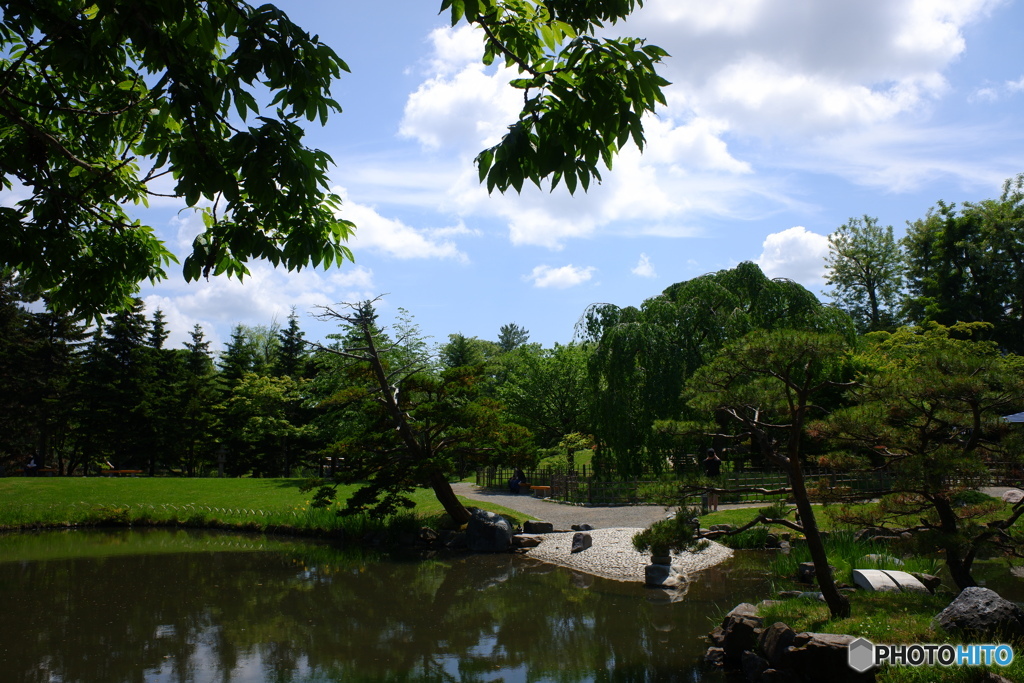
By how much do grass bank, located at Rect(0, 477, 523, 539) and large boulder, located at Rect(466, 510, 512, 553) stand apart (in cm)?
129

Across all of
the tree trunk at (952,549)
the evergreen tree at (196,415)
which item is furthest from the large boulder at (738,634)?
the evergreen tree at (196,415)

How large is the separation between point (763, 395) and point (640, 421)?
11.5 metres

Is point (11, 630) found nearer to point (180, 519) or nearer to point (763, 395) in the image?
point (763, 395)

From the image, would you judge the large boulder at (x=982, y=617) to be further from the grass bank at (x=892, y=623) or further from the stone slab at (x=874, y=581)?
the stone slab at (x=874, y=581)

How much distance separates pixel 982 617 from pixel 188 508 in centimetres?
1876

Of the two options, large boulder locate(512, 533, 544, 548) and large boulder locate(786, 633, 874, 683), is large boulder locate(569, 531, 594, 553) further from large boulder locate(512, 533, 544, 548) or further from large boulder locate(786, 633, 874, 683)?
large boulder locate(786, 633, 874, 683)

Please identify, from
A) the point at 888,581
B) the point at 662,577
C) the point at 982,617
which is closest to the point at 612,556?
the point at 662,577

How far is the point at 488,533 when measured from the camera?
13648 millimetres

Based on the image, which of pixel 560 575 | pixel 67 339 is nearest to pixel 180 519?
pixel 560 575

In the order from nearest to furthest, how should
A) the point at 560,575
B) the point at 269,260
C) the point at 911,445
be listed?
the point at 269,260, the point at 911,445, the point at 560,575

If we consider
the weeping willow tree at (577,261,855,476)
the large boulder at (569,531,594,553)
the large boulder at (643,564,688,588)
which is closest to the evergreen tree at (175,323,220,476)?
the weeping willow tree at (577,261,855,476)

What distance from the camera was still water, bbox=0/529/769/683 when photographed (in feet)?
21.6

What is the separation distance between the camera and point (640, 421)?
17.9m

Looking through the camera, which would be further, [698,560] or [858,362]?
[858,362]
